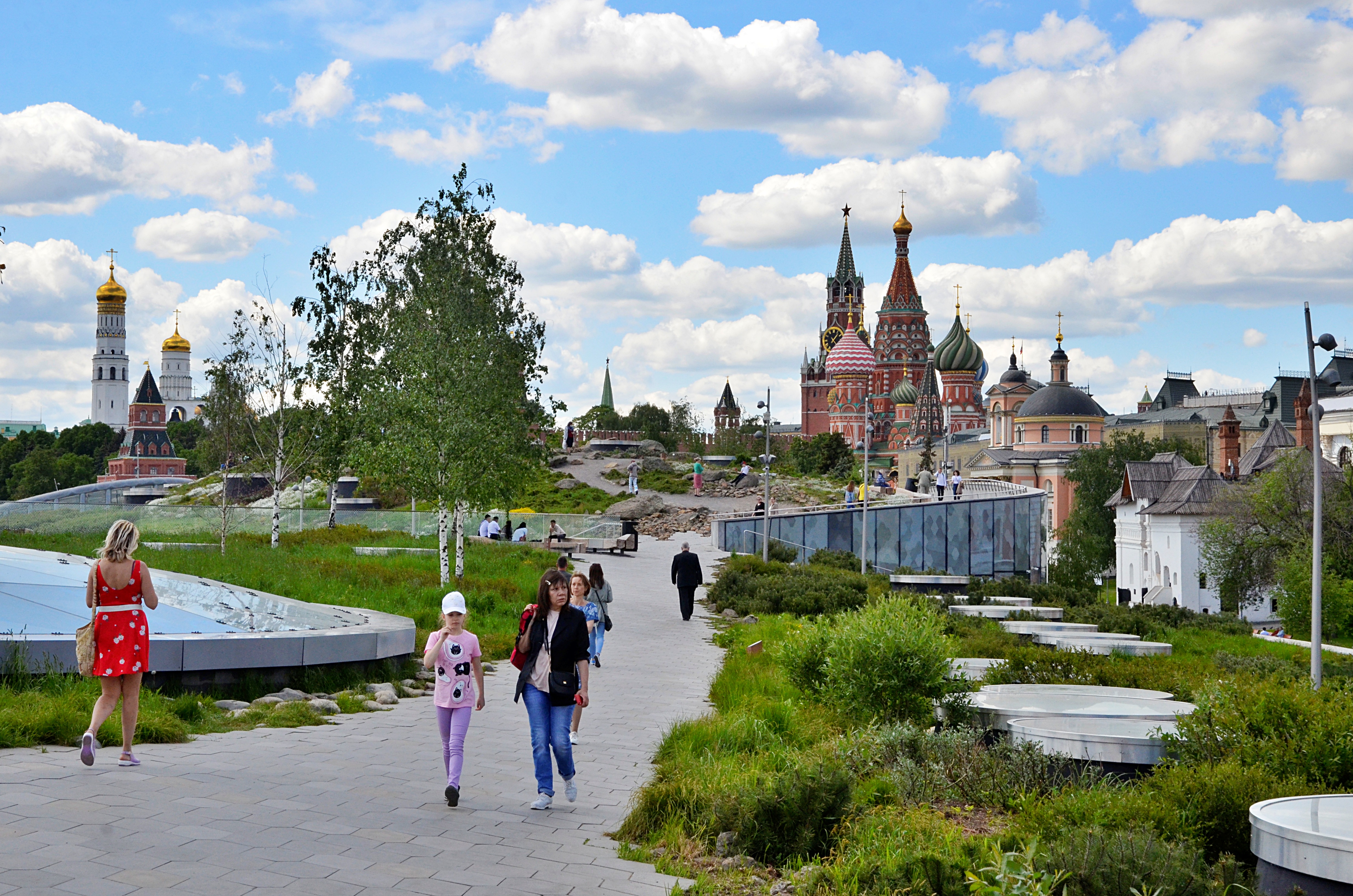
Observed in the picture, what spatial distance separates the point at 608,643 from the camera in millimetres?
18031

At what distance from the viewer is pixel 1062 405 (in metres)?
87.6

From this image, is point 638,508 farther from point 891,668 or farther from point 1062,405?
point 891,668

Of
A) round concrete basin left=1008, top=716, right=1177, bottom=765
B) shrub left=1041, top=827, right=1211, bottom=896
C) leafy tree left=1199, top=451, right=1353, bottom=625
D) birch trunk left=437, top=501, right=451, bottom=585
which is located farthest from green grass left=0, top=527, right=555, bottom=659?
leafy tree left=1199, top=451, right=1353, bottom=625

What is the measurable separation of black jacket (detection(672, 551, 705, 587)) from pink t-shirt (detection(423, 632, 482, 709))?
1395cm

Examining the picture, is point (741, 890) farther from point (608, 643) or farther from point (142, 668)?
point (608, 643)

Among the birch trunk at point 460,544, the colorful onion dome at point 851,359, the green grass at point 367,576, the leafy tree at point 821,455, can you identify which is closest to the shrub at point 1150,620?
the green grass at point 367,576

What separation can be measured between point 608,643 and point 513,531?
22686 mm

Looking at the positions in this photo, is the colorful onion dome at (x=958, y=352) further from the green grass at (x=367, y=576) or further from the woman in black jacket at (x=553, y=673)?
the woman in black jacket at (x=553, y=673)

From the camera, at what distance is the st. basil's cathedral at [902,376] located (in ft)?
413

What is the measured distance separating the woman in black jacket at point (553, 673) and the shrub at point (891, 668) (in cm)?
356

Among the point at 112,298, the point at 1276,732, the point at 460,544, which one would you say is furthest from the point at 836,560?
the point at 112,298

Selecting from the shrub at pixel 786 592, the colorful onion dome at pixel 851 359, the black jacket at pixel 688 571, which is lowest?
the shrub at pixel 786 592

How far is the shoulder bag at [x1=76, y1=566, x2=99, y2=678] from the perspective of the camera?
317 inches

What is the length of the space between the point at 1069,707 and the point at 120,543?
25.8 feet
